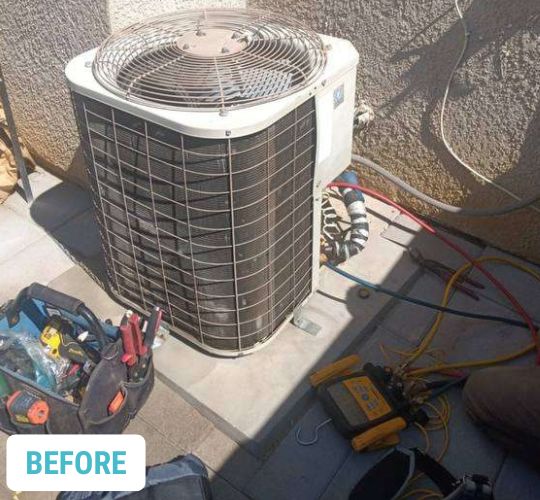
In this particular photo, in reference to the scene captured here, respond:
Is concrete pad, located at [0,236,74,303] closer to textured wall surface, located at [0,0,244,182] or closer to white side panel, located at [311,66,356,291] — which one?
textured wall surface, located at [0,0,244,182]

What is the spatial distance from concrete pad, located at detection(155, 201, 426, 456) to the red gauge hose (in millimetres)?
412

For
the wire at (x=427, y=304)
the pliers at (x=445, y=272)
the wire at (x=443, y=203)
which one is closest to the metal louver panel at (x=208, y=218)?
the wire at (x=427, y=304)

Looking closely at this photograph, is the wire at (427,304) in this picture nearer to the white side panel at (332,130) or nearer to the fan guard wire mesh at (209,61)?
the white side panel at (332,130)

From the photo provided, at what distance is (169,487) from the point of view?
194 cm

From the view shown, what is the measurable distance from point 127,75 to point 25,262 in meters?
1.39

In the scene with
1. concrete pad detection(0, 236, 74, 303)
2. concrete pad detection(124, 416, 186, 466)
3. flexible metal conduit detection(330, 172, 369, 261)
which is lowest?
concrete pad detection(124, 416, 186, 466)

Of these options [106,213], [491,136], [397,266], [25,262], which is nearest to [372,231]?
[397,266]

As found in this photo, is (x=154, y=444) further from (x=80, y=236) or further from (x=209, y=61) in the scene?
A: (x=209, y=61)

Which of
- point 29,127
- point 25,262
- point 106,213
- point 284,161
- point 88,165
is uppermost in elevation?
point 284,161

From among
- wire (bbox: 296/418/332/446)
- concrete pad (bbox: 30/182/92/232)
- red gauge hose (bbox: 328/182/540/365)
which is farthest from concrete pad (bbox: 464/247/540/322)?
concrete pad (bbox: 30/182/92/232)

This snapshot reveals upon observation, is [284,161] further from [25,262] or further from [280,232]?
[25,262]

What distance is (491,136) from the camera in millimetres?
2738

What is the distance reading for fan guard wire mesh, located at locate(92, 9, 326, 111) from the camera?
1.85 meters

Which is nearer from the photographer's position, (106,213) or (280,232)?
(280,232)
